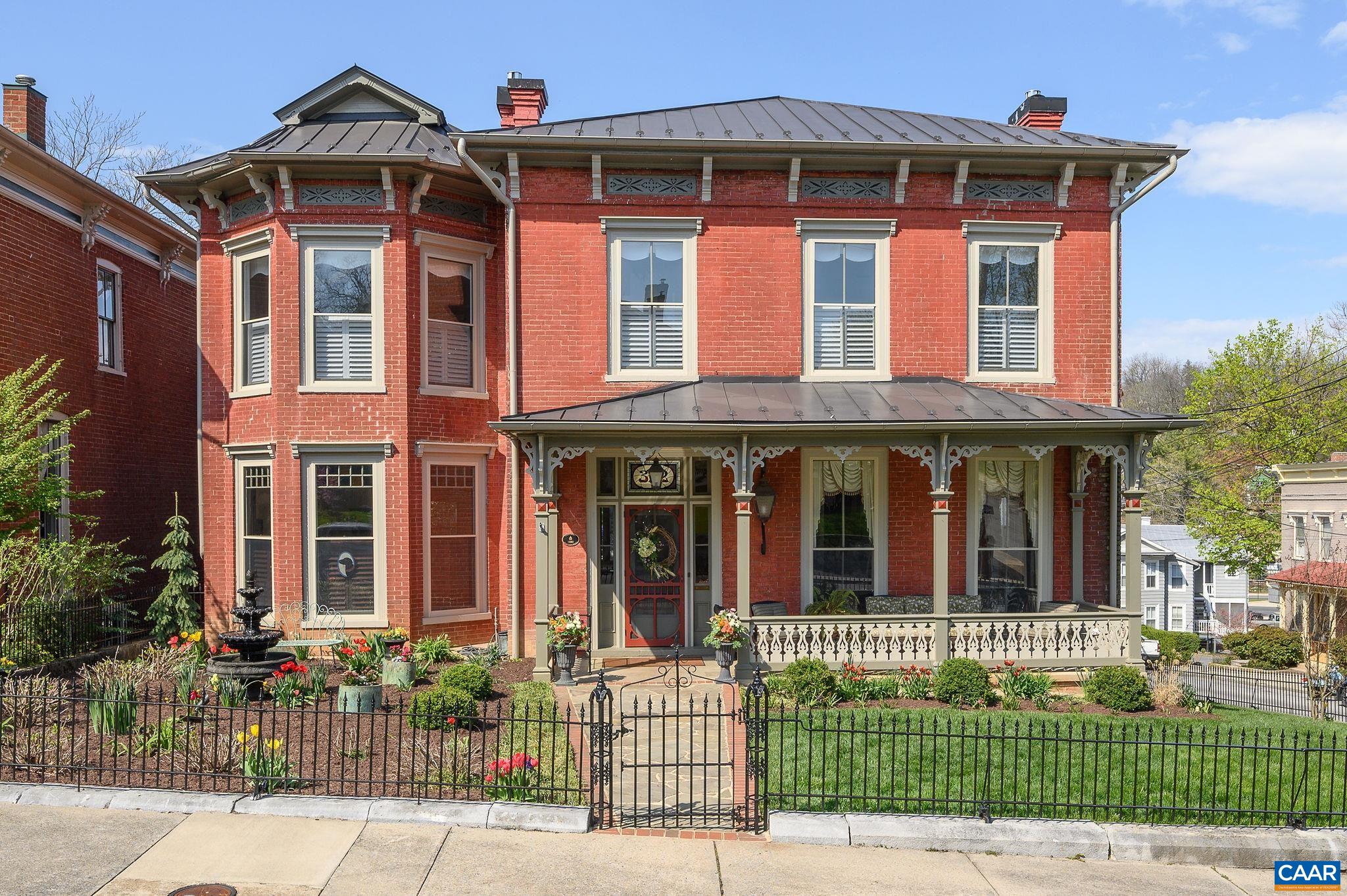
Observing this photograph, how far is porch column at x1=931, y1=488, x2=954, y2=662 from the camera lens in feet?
41.5

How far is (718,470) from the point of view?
14375mm

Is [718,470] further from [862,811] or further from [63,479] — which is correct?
[63,479]

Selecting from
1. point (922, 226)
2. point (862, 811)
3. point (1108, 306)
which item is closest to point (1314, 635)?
point (1108, 306)

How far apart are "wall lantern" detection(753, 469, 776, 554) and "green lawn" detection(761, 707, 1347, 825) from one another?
3616 millimetres

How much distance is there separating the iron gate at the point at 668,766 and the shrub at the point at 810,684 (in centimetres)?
72

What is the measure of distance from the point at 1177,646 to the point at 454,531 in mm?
13901

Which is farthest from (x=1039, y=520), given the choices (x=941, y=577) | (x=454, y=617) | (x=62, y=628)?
(x=62, y=628)

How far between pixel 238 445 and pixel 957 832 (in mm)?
12005

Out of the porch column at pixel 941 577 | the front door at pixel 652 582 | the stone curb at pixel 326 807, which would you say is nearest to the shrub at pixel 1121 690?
the porch column at pixel 941 577

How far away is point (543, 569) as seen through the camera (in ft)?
41.8

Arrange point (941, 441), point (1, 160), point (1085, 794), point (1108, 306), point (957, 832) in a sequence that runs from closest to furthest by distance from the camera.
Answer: point (957, 832)
point (1085, 794)
point (941, 441)
point (1, 160)
point (1108, 306)

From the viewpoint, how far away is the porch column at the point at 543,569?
1252 cm

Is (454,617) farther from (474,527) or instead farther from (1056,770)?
(1056,770)

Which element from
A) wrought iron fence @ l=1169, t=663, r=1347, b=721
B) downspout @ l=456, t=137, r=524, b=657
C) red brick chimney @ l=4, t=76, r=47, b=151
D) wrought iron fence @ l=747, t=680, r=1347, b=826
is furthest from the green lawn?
red brick chimney @ l=4, t=76, r=47, b=151
